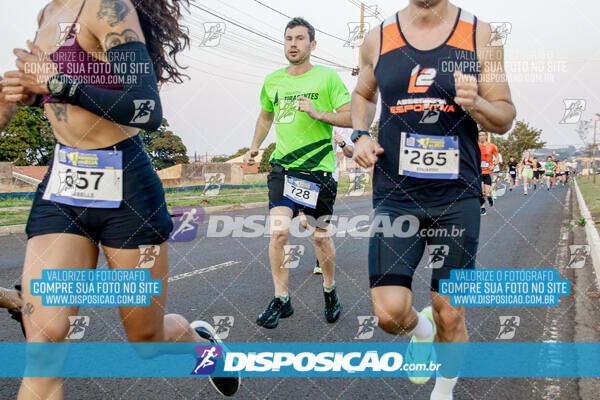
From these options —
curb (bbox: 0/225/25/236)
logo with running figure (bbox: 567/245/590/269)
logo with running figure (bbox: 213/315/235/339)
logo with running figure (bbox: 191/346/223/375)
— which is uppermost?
logo with running figure (bbox: 191/346/223/375)

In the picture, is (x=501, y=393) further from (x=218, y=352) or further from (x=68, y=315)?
(x=68, y=315)

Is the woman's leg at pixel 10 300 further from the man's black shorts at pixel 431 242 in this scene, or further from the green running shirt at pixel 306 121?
the green running shirt at pixel 306 121

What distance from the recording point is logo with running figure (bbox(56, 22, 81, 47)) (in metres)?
1.92

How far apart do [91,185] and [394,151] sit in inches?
58.4

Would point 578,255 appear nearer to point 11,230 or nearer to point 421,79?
point 421,79

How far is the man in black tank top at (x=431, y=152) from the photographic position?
7.75 feet

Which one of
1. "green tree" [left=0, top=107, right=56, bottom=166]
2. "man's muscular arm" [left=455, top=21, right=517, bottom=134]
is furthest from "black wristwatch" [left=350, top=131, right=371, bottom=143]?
"green tree" [left=0, top=107, right=56, bottom=166]

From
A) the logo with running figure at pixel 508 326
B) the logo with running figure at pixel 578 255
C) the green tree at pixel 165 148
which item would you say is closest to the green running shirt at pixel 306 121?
the logo with running figure at pixel 508 326

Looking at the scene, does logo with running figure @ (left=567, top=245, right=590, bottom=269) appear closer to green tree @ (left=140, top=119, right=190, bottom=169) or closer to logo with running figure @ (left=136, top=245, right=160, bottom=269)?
logo with running figure @ (left=136, top=245, right=160, bottom=269)

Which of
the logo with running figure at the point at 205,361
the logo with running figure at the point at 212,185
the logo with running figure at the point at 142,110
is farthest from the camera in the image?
the logo with running figure at the point at 212,185

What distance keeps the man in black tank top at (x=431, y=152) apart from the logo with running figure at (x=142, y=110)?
106cm

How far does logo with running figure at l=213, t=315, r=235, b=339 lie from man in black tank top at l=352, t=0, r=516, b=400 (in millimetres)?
1575

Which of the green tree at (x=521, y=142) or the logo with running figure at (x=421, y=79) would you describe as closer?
the logo with running figure at (x=421, y=79)

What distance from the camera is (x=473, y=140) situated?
252 centimetres
